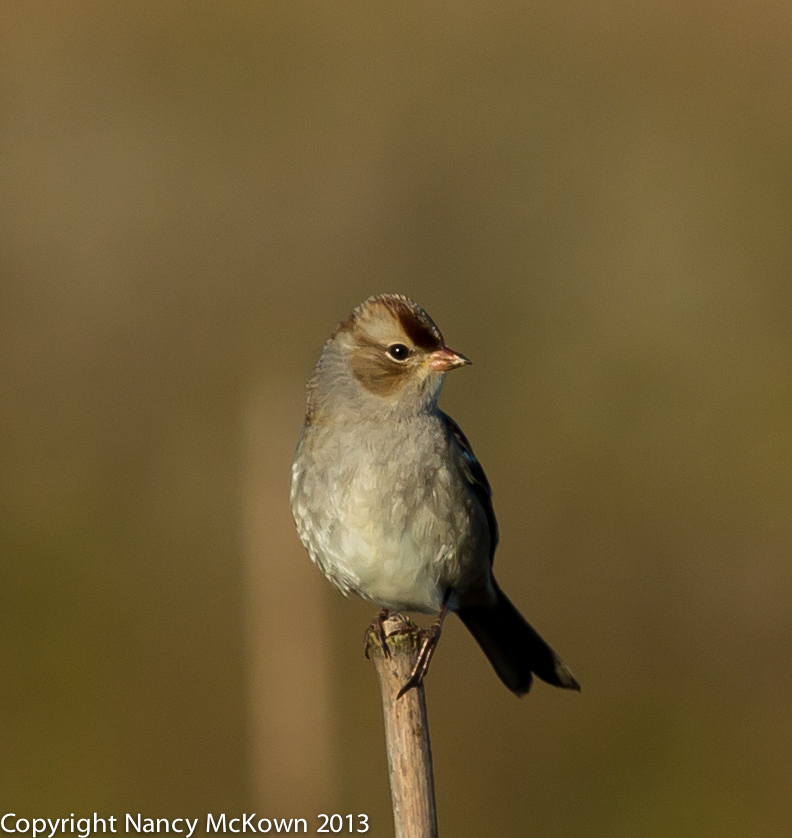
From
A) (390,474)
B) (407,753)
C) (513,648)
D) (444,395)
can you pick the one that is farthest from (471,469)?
(444,395)

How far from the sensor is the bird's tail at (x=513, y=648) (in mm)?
4023

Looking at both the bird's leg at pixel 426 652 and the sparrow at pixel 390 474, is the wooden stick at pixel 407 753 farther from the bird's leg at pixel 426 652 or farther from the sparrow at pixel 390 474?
the sparrow at pixel 390 474

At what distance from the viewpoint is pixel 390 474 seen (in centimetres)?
355

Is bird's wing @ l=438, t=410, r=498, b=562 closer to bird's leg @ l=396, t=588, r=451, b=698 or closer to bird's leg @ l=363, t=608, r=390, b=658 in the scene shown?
bird's leg @ l=396, t=588, r=451, b=698

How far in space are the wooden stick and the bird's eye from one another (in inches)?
33.7

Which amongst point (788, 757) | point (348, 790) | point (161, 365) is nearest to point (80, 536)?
point (161, 365)

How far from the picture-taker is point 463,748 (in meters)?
5.53

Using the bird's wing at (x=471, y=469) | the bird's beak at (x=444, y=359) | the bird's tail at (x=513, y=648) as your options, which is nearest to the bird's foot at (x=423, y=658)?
the bird's wing at (x=471, y=469)

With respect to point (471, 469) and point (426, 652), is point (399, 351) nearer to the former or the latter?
point (471, 469)

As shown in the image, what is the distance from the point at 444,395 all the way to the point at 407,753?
13.3ft

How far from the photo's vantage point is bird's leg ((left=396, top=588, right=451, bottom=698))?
3035 millimetres

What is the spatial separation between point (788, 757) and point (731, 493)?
5.43 ft

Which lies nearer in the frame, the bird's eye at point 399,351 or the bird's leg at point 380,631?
the bird's leg at point 380,631

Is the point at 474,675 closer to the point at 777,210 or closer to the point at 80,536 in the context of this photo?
the point at 80,536
